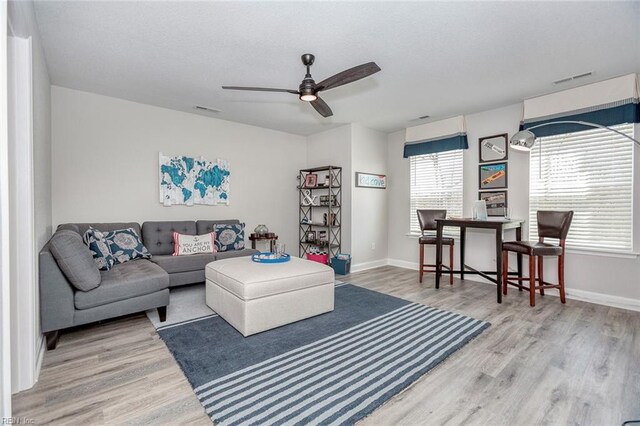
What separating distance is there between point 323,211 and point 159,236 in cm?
275

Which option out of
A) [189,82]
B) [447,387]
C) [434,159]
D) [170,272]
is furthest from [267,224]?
[447,387]

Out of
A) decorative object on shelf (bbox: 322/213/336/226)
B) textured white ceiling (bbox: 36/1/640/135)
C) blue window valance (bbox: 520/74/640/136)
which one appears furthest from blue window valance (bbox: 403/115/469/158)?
decorative object on shelf (bbox: 322/213/336/226)

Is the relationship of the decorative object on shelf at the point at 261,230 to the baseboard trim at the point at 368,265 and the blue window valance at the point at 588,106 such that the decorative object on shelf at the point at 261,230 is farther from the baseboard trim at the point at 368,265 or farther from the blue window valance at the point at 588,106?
the blue window valance at the point at 588,106

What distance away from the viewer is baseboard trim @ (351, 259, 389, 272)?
5016 millimetres

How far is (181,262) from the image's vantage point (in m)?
3.61

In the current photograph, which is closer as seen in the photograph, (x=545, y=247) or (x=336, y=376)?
(x=336, y=376)

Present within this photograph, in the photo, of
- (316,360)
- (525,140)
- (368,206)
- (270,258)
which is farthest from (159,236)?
(525,140)

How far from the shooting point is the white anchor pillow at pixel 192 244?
12.6 ft

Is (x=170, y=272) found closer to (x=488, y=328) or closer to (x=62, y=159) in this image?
(x=62, y=159)

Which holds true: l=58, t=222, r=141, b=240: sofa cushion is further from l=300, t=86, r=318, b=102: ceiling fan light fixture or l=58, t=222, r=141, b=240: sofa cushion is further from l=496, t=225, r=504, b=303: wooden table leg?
l=496, t=225, r=504, b=303: wooden table leg

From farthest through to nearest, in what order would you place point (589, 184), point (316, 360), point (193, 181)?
point (193, 181) < point (589, 184) < point (316, 360)

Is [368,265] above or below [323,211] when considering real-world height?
below

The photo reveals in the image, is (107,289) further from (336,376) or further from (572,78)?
(572,78)

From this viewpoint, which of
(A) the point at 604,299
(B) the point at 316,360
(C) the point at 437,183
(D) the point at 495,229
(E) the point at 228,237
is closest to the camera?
(B) the point at 316,360
